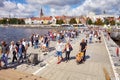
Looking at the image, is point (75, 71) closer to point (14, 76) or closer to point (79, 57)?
point (79, 57)

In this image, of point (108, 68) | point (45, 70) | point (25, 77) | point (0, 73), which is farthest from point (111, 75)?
point (0, 73)

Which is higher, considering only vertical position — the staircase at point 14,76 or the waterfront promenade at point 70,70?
the staircase at point 14,76

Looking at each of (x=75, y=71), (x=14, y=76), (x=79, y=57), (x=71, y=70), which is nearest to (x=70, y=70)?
(x=71, y=70)

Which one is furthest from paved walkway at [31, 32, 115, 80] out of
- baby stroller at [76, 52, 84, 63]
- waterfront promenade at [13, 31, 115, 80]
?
baby stroller at [76, 52, 84, 63]

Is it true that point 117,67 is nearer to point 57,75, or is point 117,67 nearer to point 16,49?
point 57,75

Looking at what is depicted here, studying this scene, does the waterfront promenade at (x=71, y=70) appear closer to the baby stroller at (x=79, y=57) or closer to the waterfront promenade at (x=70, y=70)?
the waterfront promenade at (x=70, y=70)

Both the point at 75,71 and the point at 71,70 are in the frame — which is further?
the point at 71,70

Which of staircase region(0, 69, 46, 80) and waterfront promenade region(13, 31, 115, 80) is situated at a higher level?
staircase region(0, 69, 46, 80)

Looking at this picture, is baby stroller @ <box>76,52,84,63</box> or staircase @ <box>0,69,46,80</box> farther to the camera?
baby stroller @ <box>76,52,84,63</box>

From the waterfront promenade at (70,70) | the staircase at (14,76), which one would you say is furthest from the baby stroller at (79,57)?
the staircase at (14,76)

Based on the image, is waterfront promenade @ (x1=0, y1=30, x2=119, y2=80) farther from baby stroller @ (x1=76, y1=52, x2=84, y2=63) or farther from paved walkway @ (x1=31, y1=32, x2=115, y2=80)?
baby stroller @ (x1=76, y1=52, x2=84, y2=63)

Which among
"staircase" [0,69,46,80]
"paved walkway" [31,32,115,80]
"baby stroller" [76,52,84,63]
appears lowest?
"paved walkway" [31,32,115,80]

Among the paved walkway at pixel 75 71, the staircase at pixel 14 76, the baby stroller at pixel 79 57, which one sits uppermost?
the baby stroller at pixel 79 57

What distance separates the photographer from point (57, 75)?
11891mm
